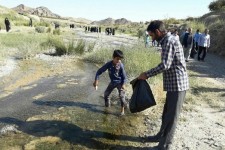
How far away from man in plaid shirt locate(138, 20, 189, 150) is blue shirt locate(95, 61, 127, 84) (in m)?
1.89

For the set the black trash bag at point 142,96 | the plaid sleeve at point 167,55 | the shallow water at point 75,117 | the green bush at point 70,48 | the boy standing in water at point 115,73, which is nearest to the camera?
the plaid sleeve at point 167,55

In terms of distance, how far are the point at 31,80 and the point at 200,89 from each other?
544 cm

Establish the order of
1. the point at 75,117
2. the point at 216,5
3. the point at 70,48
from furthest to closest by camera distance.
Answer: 1. the point at 216,5
2. the point at 70,48
3. the point at 75,117

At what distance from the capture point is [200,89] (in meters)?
10.9

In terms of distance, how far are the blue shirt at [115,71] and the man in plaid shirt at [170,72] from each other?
189 centimetres

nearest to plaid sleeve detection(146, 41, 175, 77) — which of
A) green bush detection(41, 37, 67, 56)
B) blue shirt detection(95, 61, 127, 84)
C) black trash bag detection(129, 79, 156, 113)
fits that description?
black trash bag detection(129, 79, 156, 113)

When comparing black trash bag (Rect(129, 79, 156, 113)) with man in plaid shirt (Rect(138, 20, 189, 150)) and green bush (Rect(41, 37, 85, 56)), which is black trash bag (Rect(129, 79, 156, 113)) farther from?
green bush (Rect(41, 37, 85, 56))

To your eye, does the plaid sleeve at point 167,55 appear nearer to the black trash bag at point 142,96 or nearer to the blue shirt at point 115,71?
the black trash bag at point 142,96

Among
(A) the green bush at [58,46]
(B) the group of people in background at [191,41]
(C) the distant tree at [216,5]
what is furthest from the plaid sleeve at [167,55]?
(C) the distant tree at [216,5]

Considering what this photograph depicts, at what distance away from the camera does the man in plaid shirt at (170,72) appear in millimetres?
5242

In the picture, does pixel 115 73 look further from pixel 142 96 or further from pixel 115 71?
pixel 142 96

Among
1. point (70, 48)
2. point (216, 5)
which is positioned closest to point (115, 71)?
point (70, 48)

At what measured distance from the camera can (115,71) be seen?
7.63 m

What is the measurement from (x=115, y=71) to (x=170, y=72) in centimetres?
234
